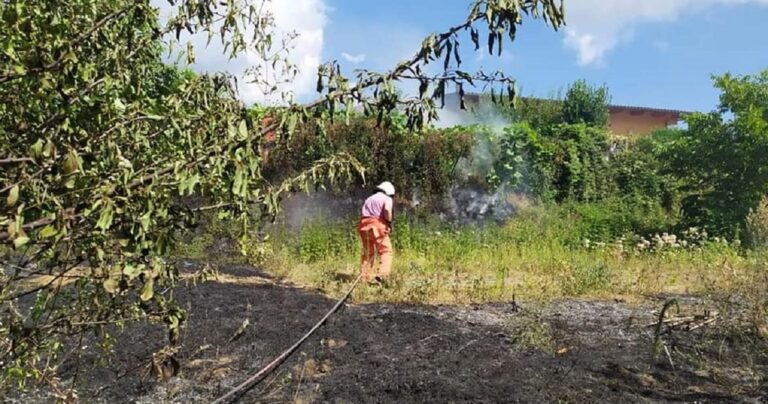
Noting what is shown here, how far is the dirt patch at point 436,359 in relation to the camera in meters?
4.21

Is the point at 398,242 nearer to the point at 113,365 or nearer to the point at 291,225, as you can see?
the point at 291,225

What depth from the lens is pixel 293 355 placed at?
16.1ft

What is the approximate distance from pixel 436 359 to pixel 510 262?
575 centimetres

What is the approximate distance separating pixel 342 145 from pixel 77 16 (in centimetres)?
1025

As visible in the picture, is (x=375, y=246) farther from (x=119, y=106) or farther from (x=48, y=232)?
(x=48, y=232)

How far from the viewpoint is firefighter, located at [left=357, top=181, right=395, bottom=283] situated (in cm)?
942

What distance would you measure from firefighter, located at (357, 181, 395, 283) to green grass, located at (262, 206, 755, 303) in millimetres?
255

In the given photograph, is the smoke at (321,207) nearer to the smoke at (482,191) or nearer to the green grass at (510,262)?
the green grass at (510,262)

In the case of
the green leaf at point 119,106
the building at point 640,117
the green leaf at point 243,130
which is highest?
the building at point 640,117

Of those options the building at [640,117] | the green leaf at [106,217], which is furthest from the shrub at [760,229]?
the building at [640,117]

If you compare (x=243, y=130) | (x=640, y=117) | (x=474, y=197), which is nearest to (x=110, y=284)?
(x=243, y=130)

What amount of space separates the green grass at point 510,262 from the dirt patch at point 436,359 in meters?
1.25

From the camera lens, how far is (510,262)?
10.4 m

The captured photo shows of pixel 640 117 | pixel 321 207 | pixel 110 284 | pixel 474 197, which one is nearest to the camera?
pixel 110 284
